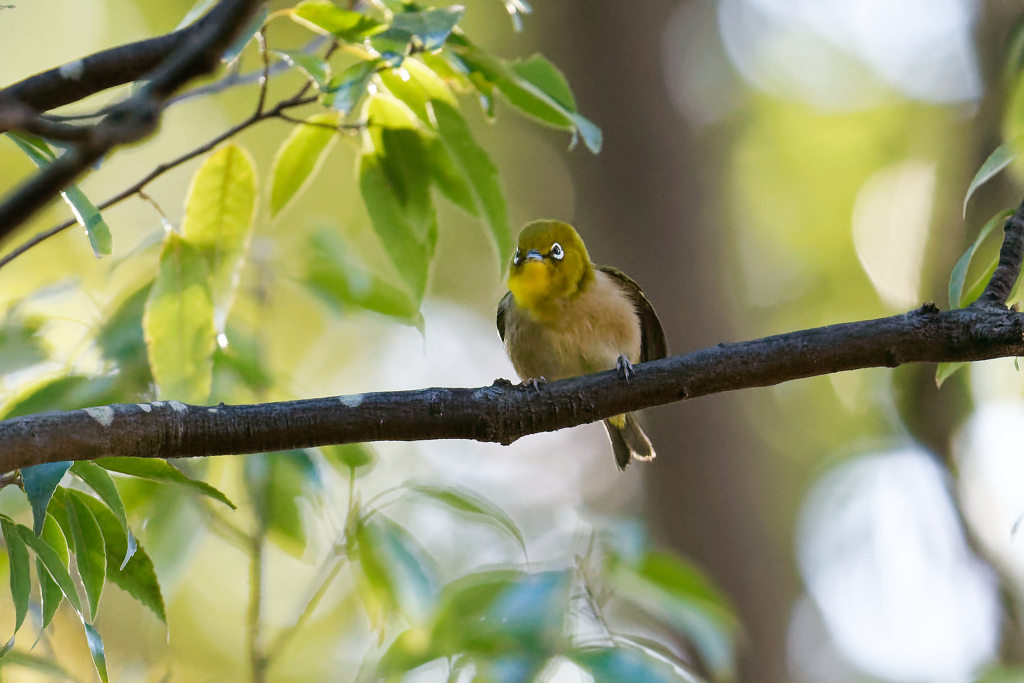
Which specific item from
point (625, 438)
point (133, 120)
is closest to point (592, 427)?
point (625, 438)

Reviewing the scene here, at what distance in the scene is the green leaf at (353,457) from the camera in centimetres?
275

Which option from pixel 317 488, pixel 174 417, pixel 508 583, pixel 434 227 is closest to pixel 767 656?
pixel 508 583

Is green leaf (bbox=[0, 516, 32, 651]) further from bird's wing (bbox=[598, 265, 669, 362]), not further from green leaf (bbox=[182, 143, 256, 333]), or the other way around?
bird's wing (bbox=[598, 265, 669, 362])

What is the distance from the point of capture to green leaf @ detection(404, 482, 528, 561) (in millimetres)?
2572

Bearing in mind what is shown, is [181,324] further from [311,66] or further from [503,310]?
[503,310]

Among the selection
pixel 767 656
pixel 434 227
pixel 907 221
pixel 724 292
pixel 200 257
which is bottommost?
pixel 200 257

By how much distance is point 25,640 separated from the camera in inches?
147

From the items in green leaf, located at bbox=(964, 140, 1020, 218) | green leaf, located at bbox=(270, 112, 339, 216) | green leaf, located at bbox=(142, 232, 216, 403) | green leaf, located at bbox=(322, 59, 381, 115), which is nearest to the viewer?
green leaf, located at bbox=(322, 59, 381, 115)

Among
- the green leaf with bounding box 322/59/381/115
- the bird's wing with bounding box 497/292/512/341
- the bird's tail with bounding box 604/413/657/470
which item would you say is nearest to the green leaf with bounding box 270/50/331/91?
the green leaf with bounding box 322/59/381/115

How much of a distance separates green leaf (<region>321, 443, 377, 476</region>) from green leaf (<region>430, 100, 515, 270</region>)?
0.84 metres

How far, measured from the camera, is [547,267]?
389 cm

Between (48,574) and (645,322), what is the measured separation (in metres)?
3.00

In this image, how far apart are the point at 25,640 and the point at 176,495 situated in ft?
4.75

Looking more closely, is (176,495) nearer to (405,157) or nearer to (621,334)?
(405,157)
